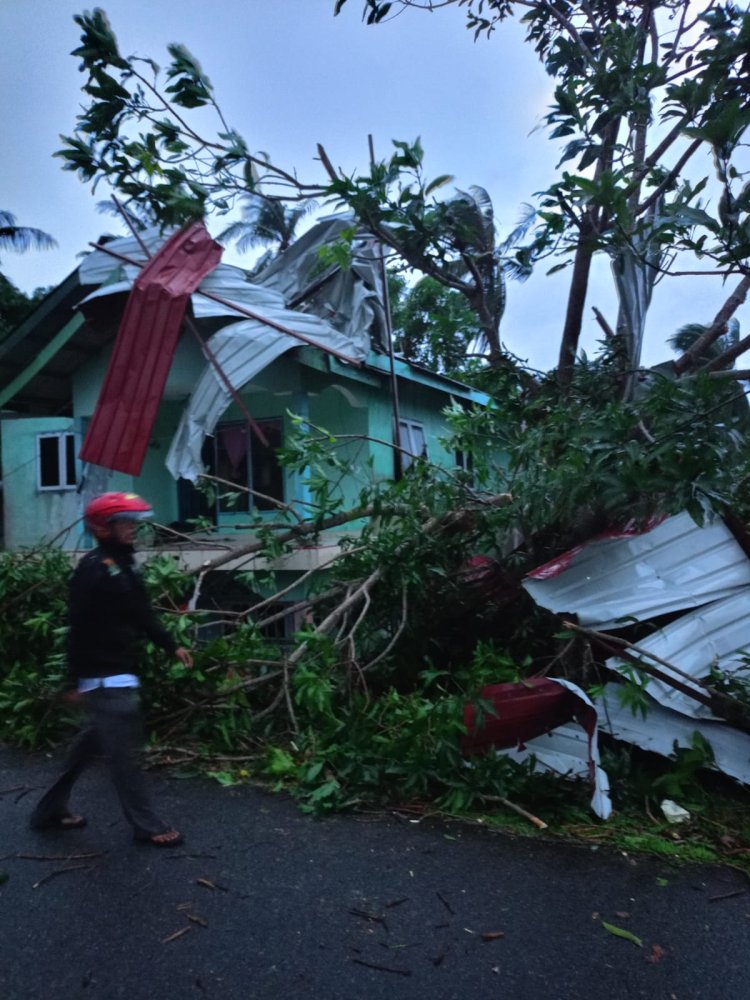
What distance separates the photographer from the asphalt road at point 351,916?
277 cm

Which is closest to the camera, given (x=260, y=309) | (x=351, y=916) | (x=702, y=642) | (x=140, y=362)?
(x=351, y=916)

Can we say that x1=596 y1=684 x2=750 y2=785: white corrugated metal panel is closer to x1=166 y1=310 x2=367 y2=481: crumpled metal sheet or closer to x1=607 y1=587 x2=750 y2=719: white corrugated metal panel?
x1=607 y1=587 x2=750 y2=719: white corrugated metal panel

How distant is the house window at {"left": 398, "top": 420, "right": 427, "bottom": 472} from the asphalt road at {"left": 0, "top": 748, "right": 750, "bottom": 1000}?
8398 millimetres

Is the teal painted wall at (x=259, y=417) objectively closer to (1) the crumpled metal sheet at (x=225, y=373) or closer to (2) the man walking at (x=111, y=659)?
(1) the crumpled metal sheet at (x=225, y=373)

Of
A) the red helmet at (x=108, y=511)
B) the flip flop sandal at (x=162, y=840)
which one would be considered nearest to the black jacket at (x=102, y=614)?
the red helmet at (x=108, y=511)

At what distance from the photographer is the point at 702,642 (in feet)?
15.6

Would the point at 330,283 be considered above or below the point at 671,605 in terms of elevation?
above

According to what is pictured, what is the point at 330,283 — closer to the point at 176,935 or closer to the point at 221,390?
the point at 221,390

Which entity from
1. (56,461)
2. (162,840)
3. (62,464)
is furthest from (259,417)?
(162,840)

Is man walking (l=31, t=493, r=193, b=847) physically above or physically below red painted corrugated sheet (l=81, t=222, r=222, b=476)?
below

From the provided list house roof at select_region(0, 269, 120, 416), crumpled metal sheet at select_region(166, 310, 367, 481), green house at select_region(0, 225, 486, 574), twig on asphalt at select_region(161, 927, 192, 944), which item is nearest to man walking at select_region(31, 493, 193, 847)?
twig on asphalt at select_region(161, 927, 192, 944)

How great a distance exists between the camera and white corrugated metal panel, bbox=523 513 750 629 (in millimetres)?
4895

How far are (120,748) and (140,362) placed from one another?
23.4 feet

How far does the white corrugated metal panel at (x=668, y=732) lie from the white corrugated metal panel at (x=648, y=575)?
20.3 inches
